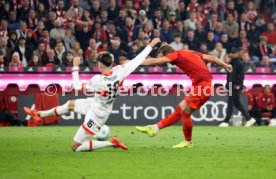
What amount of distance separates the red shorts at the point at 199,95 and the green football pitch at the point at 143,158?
0.80 m

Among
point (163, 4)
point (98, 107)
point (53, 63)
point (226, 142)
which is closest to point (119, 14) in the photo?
point (163, 4)

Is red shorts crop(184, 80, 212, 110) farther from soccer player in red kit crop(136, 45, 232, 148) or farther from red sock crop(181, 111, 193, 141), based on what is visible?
red sock crop(181, 111, 193, 141)

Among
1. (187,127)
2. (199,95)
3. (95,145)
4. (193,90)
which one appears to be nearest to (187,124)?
(187,127)

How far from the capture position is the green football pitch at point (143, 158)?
35.3 ft

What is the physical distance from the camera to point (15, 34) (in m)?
25.0

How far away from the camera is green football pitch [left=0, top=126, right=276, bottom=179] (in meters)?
10.8

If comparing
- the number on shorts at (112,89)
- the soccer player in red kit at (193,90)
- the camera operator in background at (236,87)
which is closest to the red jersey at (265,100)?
the camera operator in background at (236,87)

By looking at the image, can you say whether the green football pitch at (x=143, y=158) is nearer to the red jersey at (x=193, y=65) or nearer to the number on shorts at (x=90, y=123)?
the number on shorts at (x=90, y=123)

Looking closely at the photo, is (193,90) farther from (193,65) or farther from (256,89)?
(256,89)

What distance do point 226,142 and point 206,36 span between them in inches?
449

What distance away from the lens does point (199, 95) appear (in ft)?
49.4

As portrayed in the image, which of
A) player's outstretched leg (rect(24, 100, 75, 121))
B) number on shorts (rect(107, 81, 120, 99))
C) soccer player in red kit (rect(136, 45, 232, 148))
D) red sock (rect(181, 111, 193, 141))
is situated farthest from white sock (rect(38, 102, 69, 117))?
red sock (rect(181, 111, 193, 141))

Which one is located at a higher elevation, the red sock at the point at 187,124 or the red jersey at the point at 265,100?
the red sock at the point at 187,124

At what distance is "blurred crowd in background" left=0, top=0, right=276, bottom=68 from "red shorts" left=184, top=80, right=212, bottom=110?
9625 millimetres
